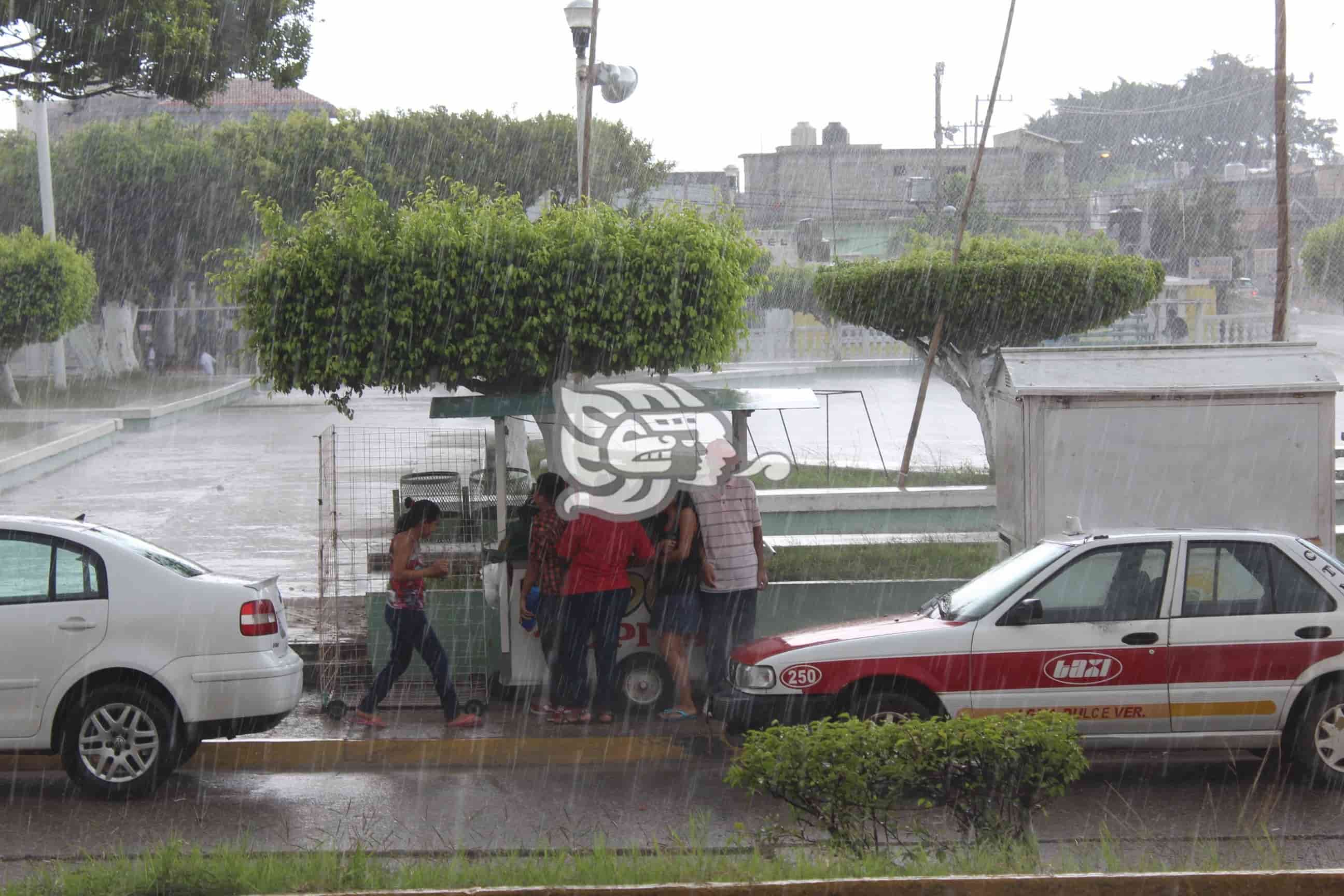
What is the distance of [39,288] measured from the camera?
2814 cm

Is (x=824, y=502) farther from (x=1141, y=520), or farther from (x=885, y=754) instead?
(x=885, y=754)

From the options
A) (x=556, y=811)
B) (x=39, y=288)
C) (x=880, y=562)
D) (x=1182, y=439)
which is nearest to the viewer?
(x=556, y=811)

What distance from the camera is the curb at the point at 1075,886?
4.06 metres

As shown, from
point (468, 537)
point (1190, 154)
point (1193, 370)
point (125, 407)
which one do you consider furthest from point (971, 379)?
point (1190, 154)

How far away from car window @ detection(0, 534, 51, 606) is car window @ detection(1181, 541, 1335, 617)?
19.5 ft

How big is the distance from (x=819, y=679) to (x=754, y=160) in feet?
187

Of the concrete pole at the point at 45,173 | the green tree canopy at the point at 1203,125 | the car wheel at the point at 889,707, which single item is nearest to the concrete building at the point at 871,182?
the green tree canopy at the point at 1203,125

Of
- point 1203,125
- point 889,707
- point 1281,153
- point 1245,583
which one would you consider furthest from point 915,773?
point 1203,125

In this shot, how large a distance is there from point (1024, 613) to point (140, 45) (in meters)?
9.36

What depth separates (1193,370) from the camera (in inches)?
360

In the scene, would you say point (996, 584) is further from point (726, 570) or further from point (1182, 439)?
point (1182, 439)

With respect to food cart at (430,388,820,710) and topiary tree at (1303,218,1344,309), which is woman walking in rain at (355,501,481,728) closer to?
food cart at (430,388,820,710)

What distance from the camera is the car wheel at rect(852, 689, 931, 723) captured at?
6.72 meters

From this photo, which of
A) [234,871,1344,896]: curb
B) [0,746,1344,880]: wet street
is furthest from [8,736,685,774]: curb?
[234,871,1344,896]: curb
